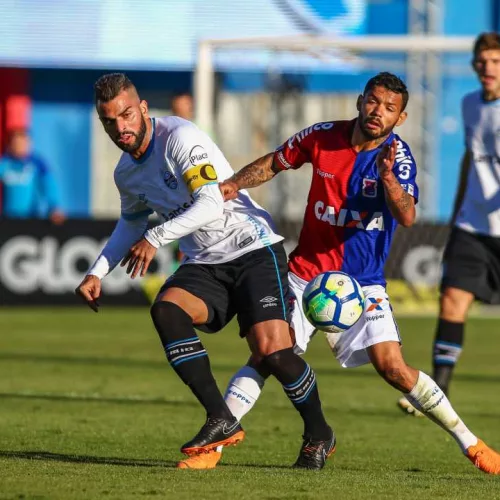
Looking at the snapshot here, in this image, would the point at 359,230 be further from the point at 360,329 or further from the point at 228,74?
the point at 228,74

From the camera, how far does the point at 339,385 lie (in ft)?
37.9

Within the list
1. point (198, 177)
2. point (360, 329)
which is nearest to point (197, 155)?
point (198, 177)

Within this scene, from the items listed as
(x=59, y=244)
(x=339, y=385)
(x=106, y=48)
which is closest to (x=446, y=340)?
(x=339, y=385)

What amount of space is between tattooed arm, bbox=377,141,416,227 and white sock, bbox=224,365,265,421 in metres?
1.22

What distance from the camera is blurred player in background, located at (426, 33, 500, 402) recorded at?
9648mm

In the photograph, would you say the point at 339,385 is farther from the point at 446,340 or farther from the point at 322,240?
the point at 322,240

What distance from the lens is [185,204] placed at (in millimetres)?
7238

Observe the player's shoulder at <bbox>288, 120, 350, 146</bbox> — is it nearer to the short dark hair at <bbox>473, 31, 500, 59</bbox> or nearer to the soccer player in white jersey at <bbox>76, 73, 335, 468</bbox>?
the soccer player in white jersey at <bbox>76, 73, 335, 468</bbox>

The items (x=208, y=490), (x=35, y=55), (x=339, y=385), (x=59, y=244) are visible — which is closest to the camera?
(x=208, y=490)

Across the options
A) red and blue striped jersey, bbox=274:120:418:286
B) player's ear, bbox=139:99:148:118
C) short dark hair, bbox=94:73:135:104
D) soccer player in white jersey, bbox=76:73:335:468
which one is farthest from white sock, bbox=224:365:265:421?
short dark hair, bbox=94:73:135:104

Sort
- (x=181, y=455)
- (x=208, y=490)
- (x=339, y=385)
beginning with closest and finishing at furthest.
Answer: (x=208, y=490), (x=181, y=455), (x=339, y=385)

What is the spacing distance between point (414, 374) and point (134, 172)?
5.96 ft

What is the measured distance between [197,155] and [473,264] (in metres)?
3.33

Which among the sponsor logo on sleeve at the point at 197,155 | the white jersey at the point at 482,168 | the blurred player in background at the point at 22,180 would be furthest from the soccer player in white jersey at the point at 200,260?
the blurred player in background at the point at 22,180
